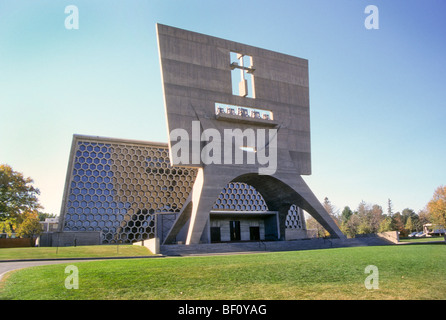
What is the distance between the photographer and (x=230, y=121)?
1014 inches

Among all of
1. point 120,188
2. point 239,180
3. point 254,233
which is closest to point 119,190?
point 120,188

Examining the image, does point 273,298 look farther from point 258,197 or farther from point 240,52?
point 258,197

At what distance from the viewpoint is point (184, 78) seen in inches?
958

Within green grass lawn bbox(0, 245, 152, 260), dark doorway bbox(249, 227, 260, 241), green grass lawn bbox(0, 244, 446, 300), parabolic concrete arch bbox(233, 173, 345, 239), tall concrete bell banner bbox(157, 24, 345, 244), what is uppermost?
tall concrete bell banner bbox(157, 24, 345, 244)

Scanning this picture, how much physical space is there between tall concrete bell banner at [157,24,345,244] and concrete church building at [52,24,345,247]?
0.08 meters

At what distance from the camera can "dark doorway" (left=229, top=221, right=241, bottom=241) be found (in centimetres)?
3509

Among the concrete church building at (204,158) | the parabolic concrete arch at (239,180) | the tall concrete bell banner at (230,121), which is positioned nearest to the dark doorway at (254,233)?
the concrete church building at (204,158)

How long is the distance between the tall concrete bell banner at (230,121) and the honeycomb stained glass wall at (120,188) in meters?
10.7

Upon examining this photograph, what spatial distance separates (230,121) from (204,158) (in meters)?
3.66

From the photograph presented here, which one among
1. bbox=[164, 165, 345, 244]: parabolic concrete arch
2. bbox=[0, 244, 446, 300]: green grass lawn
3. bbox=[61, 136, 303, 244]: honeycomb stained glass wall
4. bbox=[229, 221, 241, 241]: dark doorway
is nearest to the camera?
bbox=[0, 244, 446, 300]: green grass lawn

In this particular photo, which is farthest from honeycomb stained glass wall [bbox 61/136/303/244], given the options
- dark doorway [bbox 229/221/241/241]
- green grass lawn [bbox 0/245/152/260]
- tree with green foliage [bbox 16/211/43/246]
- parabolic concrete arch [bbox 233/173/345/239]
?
green grass lawn [bbox 0/245/152/260]

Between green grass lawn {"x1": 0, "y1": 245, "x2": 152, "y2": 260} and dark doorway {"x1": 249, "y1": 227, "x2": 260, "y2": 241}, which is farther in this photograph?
dark doorway {"x1": 249, "y1": 227, "x2": 260, "y2": 241}

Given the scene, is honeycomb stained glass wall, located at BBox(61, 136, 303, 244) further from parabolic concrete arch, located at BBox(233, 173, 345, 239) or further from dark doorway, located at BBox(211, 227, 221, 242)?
parabolic concrete arch, located at BBox(233, 173, 345, 239)

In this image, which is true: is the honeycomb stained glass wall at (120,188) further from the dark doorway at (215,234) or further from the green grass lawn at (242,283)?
the green grass lawn at (242,283)
